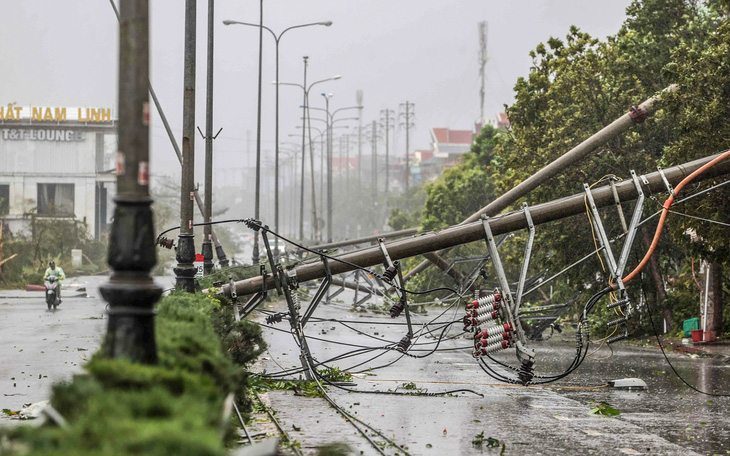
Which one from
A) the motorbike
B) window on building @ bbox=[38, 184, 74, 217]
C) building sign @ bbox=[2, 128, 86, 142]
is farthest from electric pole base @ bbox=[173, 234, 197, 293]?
building sign @ bbox=[2, 128, 86, 142]

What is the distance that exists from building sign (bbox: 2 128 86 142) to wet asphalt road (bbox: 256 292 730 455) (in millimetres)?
73671

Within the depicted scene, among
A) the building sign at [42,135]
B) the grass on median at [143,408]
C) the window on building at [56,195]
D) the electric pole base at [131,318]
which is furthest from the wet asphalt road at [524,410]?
the building sign at [42,135]

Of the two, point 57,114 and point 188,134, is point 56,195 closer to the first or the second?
point 57,114

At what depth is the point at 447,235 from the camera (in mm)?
18344

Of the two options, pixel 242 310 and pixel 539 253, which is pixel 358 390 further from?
pixel 539 253

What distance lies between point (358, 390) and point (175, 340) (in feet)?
34.3

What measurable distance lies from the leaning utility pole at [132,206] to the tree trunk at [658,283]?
2751 centimetres

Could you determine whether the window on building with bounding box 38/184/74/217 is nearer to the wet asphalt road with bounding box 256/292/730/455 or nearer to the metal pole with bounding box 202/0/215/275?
the metal pole with bounding box 202/0/215/275

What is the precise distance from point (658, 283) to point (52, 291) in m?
21.3

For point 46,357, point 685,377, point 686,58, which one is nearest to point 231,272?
point 46,357

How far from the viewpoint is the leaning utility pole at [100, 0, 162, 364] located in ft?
22.6

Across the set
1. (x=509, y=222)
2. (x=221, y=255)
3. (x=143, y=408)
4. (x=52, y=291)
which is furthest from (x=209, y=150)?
(x=143, y=408)

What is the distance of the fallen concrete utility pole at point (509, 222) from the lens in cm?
1820

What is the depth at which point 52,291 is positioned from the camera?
122ft
